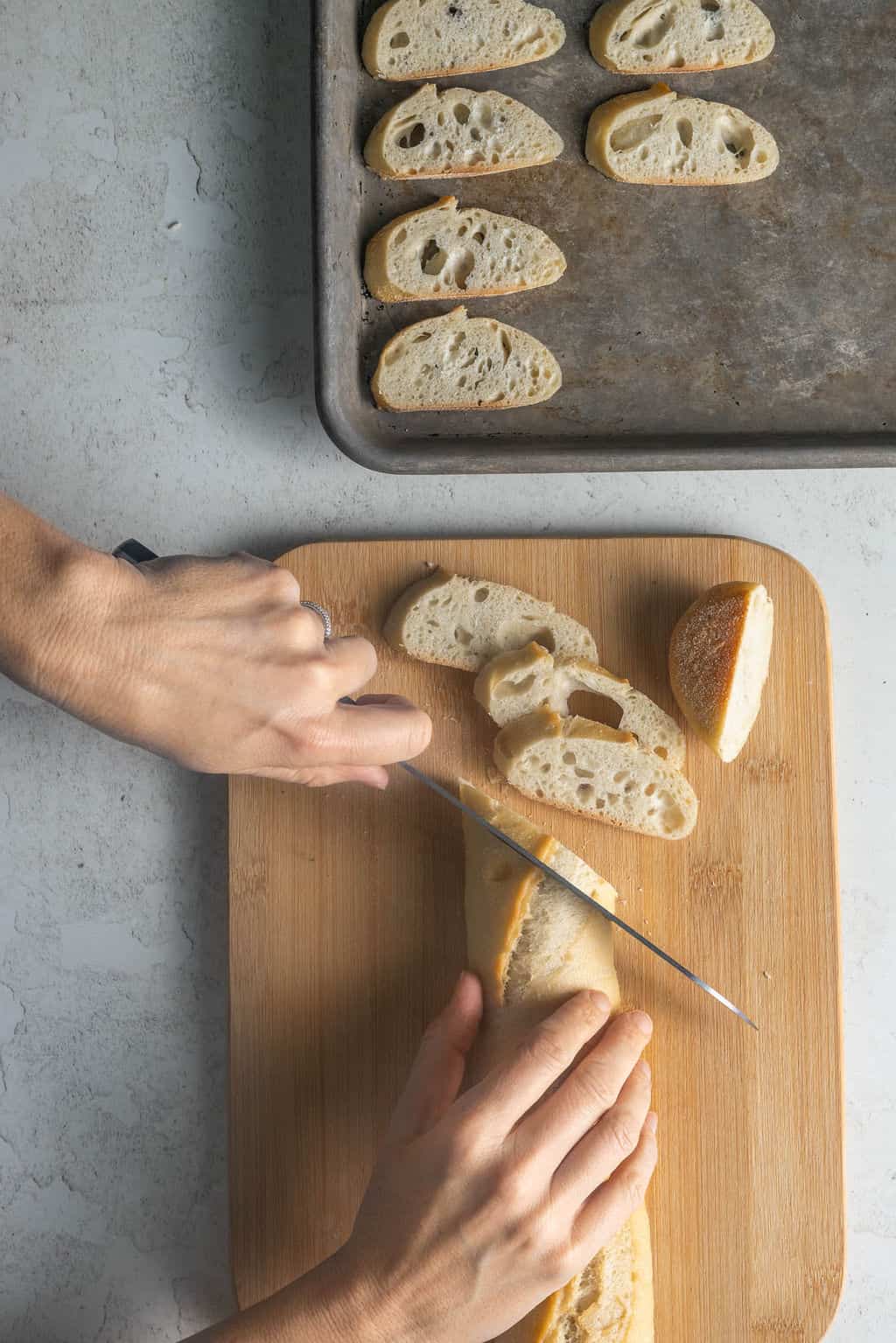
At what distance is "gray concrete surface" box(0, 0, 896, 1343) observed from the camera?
4.28 ft

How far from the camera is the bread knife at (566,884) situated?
1.13m

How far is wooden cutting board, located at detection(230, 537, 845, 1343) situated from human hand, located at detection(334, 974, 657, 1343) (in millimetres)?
125

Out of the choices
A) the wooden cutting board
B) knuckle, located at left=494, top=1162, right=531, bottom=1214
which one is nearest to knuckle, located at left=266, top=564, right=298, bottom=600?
the wooden cutting board

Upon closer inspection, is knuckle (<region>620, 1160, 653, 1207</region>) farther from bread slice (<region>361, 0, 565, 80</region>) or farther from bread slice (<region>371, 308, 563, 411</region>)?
bread slice (<region>361, 0, 565, 80</region>)

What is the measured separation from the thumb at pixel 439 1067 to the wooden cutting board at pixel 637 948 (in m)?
0.09

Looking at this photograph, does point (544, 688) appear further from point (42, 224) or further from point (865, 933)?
point (42, 224)

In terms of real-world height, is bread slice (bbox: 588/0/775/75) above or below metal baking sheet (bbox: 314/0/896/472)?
above

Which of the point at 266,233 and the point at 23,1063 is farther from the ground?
the point at 266,233

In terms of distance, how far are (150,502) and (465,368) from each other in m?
0.41

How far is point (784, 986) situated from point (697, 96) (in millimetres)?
1018

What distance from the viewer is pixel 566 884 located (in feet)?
3.73

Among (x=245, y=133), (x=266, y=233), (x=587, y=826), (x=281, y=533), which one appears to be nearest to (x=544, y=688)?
(x=587, y=826)

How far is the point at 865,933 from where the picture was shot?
4.22ft

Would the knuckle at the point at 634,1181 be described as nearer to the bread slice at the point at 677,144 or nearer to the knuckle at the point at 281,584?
the knuckle at the point at 281,584
